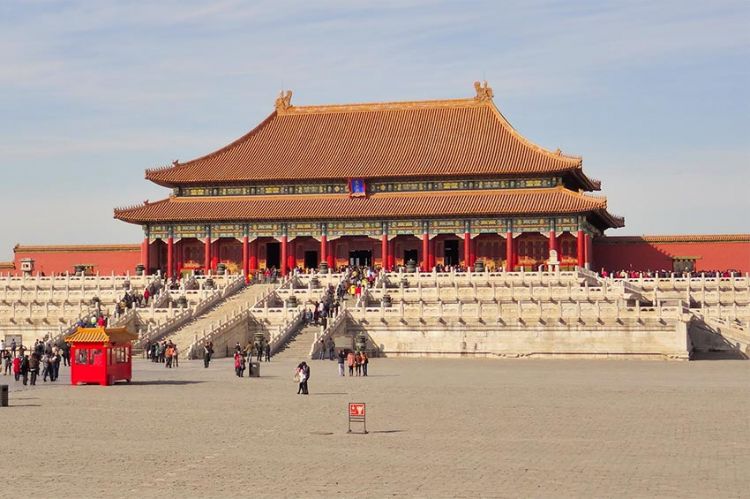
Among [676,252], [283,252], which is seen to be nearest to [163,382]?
[283,252]

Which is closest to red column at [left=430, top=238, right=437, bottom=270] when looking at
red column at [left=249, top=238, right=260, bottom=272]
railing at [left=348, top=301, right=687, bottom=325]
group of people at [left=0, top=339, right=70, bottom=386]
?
red column at [left=249, top=238, right=260, bottom=272]

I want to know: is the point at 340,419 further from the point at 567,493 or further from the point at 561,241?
the point at 561,241

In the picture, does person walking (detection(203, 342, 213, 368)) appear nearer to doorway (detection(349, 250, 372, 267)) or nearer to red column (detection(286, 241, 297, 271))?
red column (detection(286, 241, 297, 271))

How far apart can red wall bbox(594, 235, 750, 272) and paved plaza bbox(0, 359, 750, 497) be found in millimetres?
34668

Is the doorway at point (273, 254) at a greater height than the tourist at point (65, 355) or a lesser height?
greater

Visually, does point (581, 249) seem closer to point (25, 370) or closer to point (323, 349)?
point (323, 349)

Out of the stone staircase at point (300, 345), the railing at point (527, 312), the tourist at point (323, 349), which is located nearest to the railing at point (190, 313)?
the stone staircase at point (300, 345)

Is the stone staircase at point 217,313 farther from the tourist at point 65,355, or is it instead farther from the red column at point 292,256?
the red column at point 292,256

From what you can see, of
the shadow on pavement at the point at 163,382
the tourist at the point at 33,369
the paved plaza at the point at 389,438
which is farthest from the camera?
the tourist at the point at 33,369

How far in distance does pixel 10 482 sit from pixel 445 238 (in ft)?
194

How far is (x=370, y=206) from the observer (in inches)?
3118

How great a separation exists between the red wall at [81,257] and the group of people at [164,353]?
3086cm

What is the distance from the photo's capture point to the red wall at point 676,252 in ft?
248

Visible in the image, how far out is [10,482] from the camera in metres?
20.9
